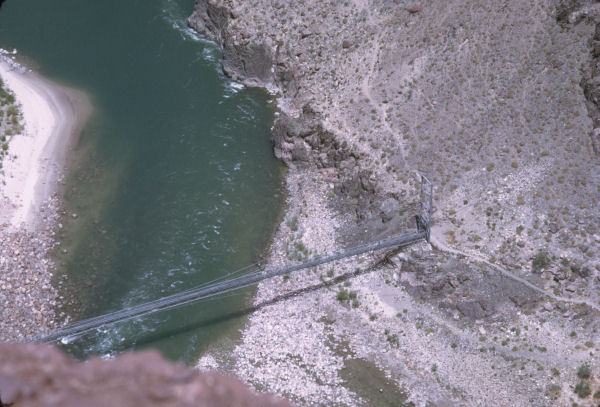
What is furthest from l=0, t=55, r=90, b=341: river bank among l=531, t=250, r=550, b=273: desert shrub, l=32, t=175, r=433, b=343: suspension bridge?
l=531, t=250, r=550, b=273: desert shrub

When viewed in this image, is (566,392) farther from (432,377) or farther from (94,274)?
(94,274)

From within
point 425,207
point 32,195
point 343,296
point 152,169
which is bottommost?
point 343,296

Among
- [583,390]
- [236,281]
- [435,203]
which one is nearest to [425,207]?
[435,203]

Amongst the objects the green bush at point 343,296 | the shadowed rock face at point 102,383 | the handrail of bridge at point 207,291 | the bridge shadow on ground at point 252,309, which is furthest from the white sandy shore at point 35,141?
the shadowed rock face at point 102,383

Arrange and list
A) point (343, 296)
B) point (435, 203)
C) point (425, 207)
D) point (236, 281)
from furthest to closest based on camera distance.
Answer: point (435, 203)
point (425, 207)
point (236, 281)
point (343, 296)

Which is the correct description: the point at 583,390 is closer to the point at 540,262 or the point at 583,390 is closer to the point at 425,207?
the point at 540,262
